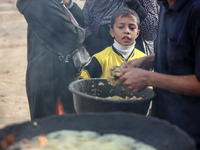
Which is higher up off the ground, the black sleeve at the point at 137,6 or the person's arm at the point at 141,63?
the black sleeve at the point at 137,6

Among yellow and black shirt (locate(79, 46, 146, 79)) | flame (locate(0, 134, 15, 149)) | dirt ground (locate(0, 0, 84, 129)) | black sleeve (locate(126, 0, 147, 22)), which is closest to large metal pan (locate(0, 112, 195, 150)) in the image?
flame (locate(0, 134, 15, 149))

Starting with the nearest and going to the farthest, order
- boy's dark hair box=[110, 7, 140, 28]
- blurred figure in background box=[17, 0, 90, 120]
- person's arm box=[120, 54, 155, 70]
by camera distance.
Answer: person's arm box=[120, 54, 155, 70]
blurred figure in background box=[17, 0, 90, 120]
boy's dark hair box=[110, 7, 140, 28]

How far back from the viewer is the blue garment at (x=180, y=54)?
1731 millimetres

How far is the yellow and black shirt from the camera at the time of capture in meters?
3.27

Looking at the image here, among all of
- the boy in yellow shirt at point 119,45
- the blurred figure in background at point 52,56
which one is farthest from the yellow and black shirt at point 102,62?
the blurred figure in background at point 52,56

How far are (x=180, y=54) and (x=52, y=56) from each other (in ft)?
5.25

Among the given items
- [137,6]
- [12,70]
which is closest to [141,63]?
[137,6]

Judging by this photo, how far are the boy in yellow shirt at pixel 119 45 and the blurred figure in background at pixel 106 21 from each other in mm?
150

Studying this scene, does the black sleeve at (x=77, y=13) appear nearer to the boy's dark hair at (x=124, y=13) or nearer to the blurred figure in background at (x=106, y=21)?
the blurred figure in background at (x=106, y=21)

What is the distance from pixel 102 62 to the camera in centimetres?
336

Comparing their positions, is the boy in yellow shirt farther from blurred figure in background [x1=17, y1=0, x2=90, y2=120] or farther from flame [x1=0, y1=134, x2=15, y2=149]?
flame [x1=0, y1=134, x2=15, y2=149]

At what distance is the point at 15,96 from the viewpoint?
22.3 feet

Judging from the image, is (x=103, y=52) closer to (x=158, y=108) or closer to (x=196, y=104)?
(x=158, y=108)

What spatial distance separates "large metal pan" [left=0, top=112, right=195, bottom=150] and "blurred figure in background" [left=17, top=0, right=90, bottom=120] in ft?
4.86
